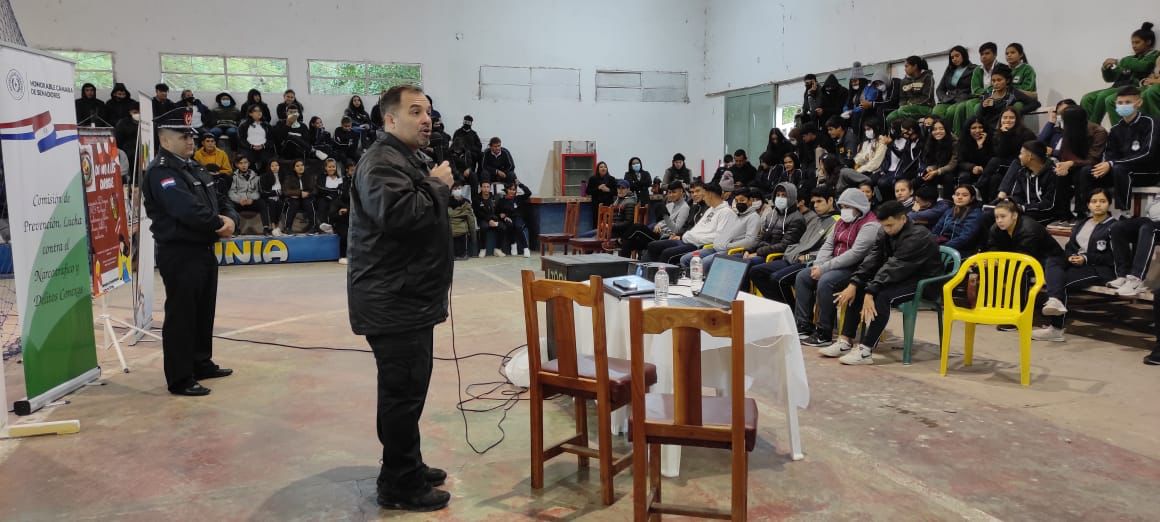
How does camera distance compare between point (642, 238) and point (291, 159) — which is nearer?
point (642, 238)

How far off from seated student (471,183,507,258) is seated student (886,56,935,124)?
5.68m

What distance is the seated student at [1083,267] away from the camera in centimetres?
561

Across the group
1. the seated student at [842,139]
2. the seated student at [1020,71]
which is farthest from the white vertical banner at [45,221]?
the seated student at [1020,71]

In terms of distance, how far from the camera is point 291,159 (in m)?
11.8

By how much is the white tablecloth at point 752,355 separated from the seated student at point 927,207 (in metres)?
4.34

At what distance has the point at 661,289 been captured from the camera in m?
3.67

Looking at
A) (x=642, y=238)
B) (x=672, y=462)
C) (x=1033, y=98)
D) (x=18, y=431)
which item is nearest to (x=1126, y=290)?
(x=1033, y=98)

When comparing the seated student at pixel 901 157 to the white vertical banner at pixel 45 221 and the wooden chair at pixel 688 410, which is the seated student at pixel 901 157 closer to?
the wooden chair at pixel 688 410

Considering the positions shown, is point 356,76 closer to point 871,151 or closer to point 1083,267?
point 871,151

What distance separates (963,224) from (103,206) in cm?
658

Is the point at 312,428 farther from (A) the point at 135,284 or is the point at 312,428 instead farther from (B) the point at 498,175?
(B) the point at 498,175

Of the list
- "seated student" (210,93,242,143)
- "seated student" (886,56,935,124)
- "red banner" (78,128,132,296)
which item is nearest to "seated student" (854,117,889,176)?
"seated student" (886,56,935,124)

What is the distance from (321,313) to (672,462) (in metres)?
4.59


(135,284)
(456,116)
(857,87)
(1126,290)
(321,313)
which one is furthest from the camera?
(456,116)
